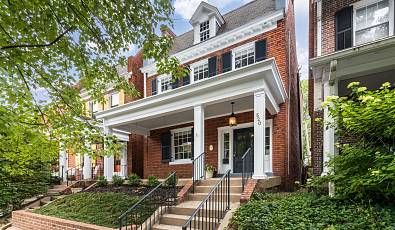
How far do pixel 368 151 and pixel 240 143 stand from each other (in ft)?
19.1

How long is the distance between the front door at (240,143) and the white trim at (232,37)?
3822 millimetres

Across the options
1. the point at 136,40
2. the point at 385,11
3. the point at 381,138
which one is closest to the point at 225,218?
the point at 381,138

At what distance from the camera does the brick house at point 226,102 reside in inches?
309

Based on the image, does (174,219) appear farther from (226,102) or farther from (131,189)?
(226,102)

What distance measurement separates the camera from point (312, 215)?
16.4 ft

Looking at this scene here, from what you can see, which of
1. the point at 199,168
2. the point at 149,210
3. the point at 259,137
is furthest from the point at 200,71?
the point at 149,210

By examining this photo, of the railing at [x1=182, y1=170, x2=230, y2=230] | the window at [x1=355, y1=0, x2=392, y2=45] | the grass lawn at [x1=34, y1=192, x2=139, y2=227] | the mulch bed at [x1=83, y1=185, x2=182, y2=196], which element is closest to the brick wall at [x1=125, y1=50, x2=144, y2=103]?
the mulch bed at [x1=83, y1=185, x2=182, y2=196]

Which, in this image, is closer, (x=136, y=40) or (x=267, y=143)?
(x=136, y=40)

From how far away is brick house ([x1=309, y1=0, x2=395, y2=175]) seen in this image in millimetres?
6273

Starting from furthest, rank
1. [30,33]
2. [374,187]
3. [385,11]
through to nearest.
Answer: [385,11], [374,187], [30,33]

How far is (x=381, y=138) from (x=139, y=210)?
19.3 feet

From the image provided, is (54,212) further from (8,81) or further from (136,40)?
(136,40)

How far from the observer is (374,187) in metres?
4.95

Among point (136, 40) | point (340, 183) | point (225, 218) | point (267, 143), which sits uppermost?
point (136, 40)
